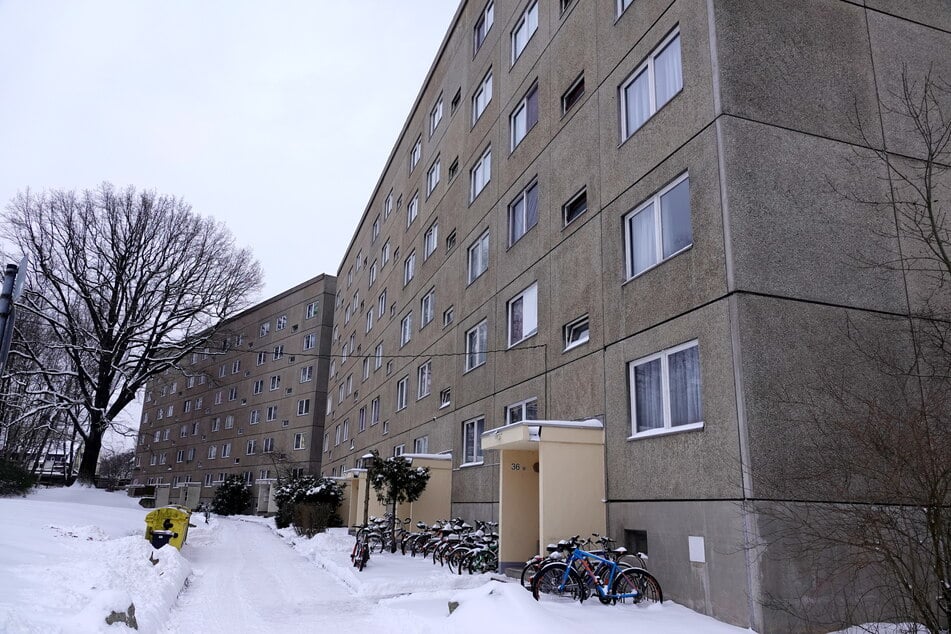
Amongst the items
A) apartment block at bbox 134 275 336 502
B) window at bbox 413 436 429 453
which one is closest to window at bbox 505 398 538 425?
window at bbox 413 436 429 453

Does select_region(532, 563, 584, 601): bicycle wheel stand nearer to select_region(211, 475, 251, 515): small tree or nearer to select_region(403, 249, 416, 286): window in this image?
select_region(403, 249, 416, 286): window

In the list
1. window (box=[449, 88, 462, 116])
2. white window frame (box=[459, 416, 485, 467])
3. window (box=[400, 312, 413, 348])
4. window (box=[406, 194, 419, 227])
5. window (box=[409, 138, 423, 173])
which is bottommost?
white window frame (box=[459, 416, 485, 467])

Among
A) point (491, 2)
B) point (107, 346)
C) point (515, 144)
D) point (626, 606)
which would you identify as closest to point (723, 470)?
point (626, 606)

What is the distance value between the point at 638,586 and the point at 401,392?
1924cm

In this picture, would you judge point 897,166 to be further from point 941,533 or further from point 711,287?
point 941,533

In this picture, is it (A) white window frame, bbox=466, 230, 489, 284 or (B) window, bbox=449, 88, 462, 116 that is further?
(B) window, bbox=449, 88, 462, 116

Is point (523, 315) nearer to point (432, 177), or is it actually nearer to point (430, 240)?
point (430, 240)

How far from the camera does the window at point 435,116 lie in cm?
2717

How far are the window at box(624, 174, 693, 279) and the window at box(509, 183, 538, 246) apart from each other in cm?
452

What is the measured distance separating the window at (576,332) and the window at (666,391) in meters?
1.99

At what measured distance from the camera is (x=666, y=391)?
10422 millimetres

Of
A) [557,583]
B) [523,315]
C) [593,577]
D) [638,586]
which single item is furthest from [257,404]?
Answer: [638,586]

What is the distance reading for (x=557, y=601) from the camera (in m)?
9.78

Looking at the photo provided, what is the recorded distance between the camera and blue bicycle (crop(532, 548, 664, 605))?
9.41 meters
